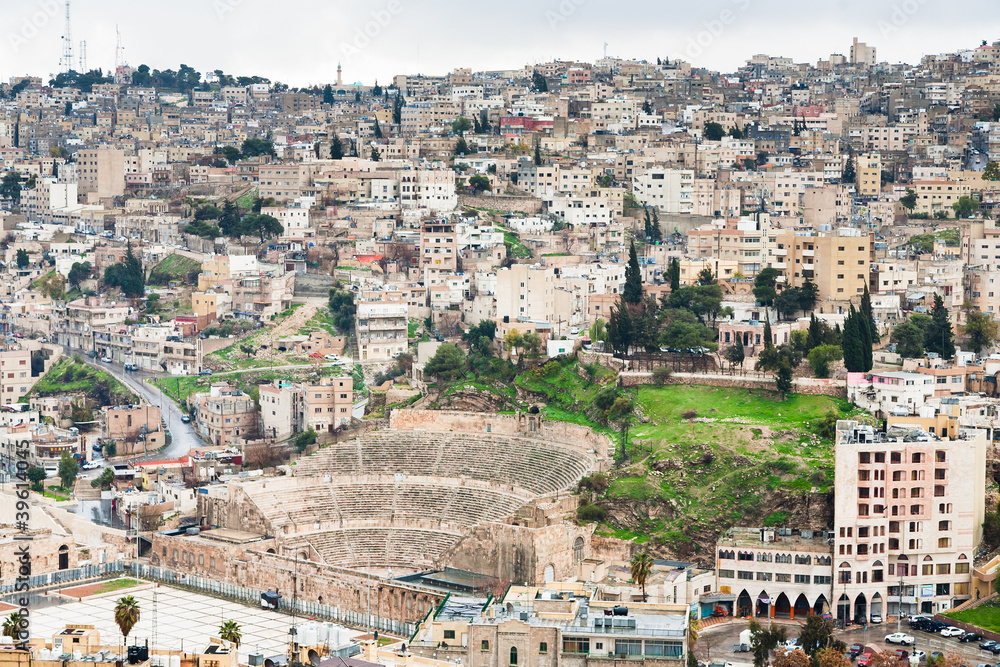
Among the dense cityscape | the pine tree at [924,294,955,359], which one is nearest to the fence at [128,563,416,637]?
the dense cityscape

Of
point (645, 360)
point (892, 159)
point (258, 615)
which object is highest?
point (892, 159)

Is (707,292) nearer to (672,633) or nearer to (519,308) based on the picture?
(519,308)

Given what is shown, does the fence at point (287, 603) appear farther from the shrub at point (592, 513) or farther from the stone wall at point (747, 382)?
the stone wall at point (747, 382)

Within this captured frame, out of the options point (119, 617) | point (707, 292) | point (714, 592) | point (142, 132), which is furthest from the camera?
point (142, 132)

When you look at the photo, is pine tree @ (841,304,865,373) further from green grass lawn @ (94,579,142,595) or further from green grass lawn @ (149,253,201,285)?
green grass lawn @ (149,253,201,285)

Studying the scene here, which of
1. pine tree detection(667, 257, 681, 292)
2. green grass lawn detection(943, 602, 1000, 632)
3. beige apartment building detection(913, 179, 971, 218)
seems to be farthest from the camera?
beige apartment building detection(913, 179, 971, 218)

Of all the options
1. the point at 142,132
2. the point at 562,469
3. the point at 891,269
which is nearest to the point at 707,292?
the point at 891,269
